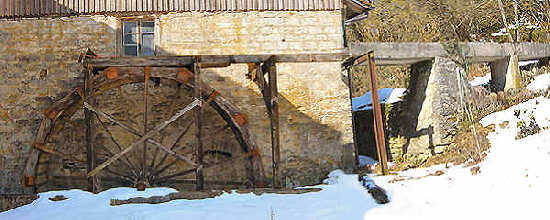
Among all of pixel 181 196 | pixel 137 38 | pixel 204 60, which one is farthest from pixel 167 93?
pixel 181 196

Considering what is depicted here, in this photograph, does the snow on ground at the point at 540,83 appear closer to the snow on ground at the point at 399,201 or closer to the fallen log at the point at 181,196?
the snow on ground at the point at 399,201

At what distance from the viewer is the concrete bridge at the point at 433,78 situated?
353 inches

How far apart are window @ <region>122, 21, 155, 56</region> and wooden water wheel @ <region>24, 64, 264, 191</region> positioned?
1.94 ft

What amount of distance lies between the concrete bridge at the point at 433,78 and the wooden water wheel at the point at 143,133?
3.07 meters

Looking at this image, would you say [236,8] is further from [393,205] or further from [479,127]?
[479,127]

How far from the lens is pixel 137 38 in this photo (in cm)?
794

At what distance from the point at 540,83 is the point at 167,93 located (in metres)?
7.71

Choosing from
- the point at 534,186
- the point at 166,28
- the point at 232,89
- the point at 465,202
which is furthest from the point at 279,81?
the point at 534,186

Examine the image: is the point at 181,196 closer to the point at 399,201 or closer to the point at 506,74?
the point at 399,201

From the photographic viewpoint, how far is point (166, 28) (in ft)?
25.8

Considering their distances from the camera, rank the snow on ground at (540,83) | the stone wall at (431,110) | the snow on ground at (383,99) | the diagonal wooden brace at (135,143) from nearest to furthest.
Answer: the diagonal wooden brace at (135,143) < the stone wall at (431,110) < the snow on ground at (540,83) < the snow on ground at (383,99)

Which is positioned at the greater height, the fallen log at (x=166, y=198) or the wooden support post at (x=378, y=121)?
the wooden support post at (x=378, y=121)

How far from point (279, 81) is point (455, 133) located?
3670 mm

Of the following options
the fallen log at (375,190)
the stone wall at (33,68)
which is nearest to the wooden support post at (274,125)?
the fallen log at (375,190)
